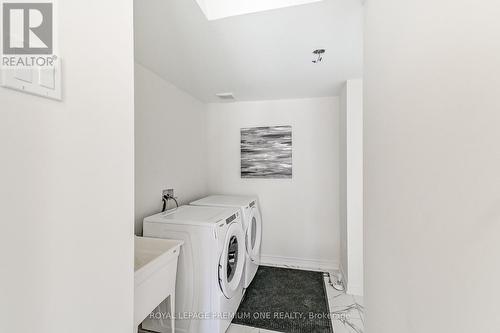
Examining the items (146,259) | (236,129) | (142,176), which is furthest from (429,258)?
(236,129)

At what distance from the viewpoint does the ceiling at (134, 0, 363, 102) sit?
4.01ft

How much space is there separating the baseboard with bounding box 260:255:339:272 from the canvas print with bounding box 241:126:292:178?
117 cm

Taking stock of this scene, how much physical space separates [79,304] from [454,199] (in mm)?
1019

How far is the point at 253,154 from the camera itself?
2984 mm

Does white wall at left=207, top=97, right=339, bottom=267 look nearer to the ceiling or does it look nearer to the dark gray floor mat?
the dark gray floor mat

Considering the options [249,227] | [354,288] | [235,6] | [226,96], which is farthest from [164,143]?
[354,288]

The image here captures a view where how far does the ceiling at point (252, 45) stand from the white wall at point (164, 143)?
0.66 ft

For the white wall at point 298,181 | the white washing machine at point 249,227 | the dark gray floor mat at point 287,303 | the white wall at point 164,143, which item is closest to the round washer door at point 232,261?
the white washing machine at point 249,227

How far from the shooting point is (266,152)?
2.95 m

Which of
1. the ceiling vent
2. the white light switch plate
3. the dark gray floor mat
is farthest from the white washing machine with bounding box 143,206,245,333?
the ceiling vent

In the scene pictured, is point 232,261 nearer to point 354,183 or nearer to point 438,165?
point 354,183

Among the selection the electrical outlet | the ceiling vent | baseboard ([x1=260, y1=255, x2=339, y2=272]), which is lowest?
baseboard ([x1=260, y1=255, x2=339, y2=272])

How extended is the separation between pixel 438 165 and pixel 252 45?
4.78 ft

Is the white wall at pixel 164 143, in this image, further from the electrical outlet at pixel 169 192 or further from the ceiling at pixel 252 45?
the ceiling at pixel 252 45
